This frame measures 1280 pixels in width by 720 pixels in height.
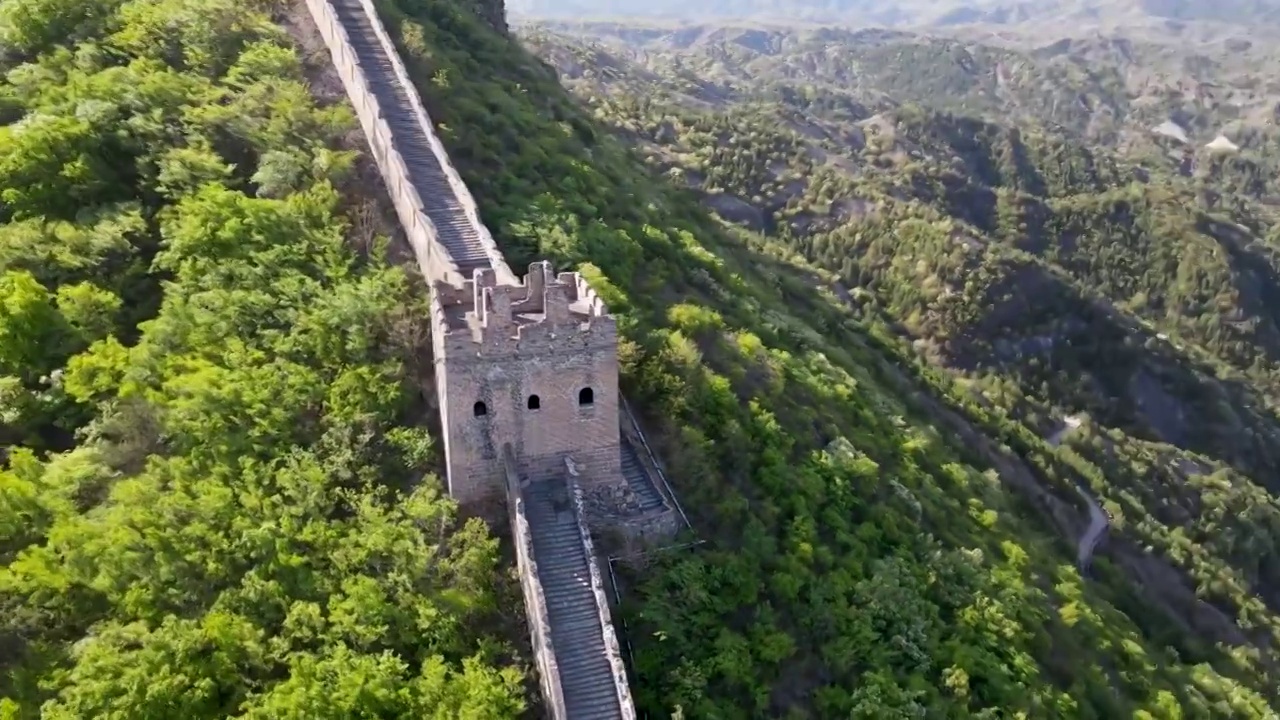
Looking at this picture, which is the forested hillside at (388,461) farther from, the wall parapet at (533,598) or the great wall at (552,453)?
the great wall at (552,453)

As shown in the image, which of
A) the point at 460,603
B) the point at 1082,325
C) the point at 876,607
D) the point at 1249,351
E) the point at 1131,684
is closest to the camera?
the point at 460,603

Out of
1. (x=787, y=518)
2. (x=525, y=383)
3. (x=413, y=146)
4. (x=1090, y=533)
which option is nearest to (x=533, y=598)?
(x=525, y=383)

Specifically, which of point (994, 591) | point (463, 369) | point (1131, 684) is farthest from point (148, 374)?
point (1131, 684)

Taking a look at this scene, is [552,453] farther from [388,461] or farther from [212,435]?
[212,435]

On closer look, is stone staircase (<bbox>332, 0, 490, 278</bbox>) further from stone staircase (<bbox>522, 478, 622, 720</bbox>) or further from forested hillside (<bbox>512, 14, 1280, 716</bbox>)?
forested hillside (<bbox>512, 14, 1280, 716</bbox>)

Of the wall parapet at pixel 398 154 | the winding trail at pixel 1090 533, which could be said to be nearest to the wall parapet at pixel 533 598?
the wall parapet at pixel 398 154

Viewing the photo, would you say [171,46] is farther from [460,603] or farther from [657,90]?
[657,90]
